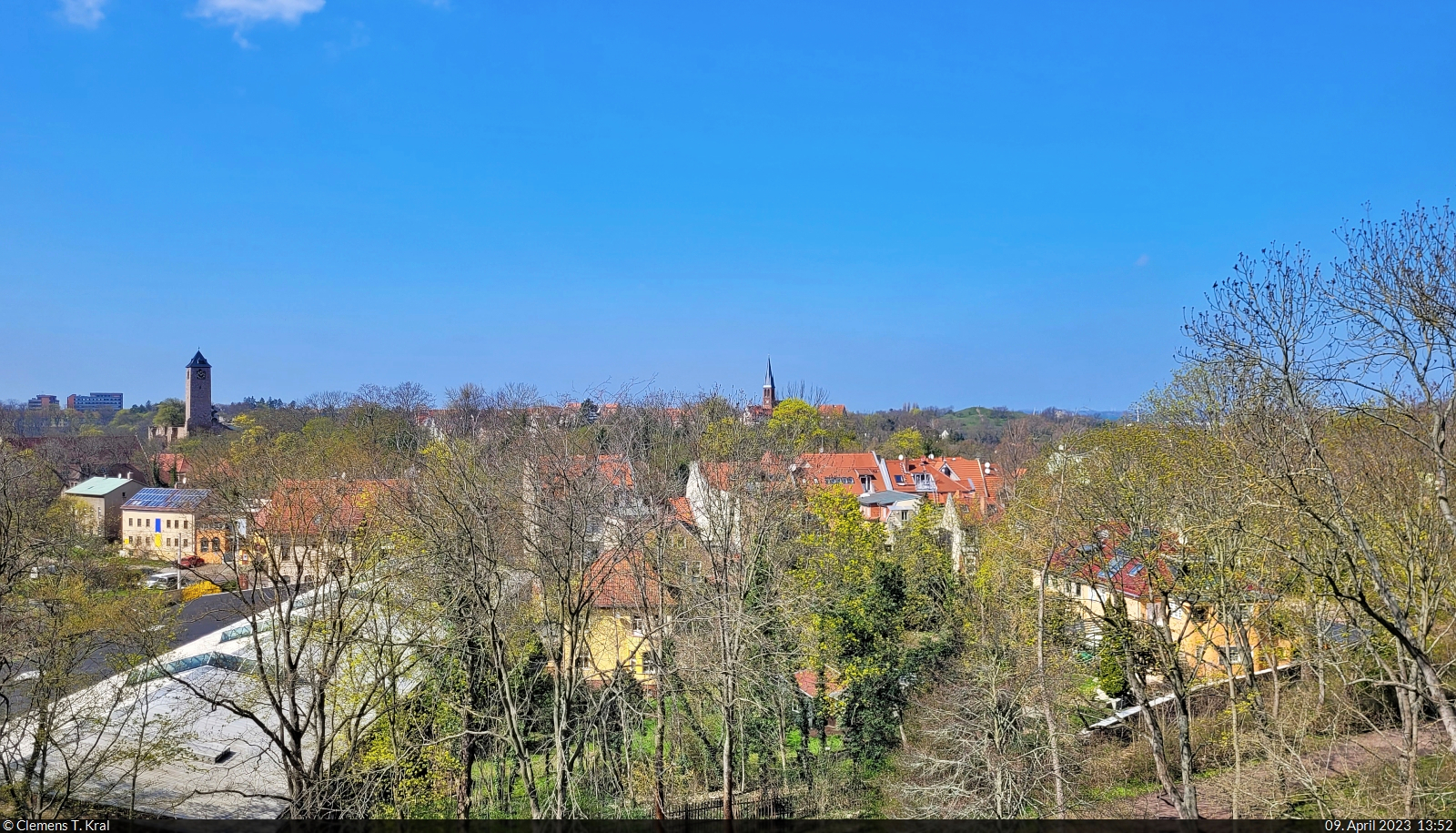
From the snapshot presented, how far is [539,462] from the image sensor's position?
16172mm

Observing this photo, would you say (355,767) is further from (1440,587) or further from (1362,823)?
(1440,587)

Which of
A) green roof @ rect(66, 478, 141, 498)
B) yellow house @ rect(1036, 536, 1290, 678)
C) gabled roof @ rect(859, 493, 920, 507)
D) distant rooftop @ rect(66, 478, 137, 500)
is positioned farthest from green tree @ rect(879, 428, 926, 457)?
green roof @ rect(66, 478, 141, 498)

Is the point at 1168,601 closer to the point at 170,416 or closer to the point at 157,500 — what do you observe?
the point at 157,500

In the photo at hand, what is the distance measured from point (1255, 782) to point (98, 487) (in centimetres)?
6538

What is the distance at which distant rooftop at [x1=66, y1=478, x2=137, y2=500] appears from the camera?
5581 centimetres

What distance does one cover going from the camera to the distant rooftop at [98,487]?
55812 mm

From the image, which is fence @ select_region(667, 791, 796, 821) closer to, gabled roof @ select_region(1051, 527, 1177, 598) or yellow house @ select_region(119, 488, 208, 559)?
gabled roof @ select_region(1051, 527, 1177, 598)

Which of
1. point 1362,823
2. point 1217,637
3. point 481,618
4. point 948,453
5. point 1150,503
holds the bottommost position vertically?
point 1362,823

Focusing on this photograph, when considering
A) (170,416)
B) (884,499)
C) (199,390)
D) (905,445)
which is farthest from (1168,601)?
(199,390)

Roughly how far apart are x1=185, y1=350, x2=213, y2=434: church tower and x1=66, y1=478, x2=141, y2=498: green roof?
49.9m

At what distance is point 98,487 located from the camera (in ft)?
186

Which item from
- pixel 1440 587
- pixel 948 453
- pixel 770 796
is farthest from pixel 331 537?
pixel 948 453

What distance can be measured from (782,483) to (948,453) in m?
55.8

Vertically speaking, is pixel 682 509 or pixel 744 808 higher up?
pixel 682 509
